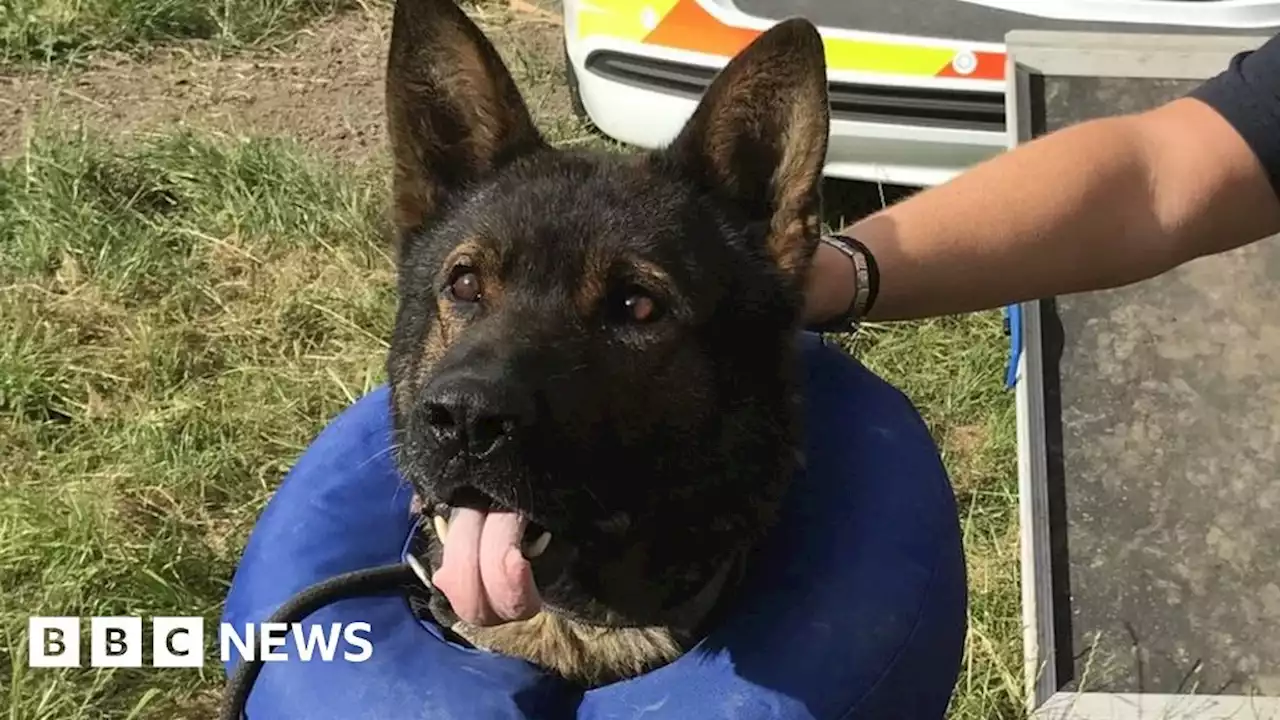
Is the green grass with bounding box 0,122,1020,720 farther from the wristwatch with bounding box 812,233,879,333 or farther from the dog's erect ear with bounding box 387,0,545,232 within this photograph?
the dog's erect ear with bounding box 387,0,545,232

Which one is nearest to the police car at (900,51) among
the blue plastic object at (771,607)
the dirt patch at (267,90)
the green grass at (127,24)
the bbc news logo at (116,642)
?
the dirt patch at (267,90)

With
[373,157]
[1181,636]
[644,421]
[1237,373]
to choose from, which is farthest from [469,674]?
[373,157]

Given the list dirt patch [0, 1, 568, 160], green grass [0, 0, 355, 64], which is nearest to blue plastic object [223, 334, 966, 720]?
dirt patch [0, 1, 568, 160]

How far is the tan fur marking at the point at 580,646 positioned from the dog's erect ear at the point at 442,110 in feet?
2.68

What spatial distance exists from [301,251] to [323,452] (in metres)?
2.20

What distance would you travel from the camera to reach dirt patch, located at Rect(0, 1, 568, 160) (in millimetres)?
5551

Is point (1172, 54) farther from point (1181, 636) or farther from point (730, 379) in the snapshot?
point (730, 379)

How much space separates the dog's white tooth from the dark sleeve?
68.4 inches

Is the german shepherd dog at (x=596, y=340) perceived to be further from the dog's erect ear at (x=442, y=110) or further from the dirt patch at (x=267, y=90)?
the dirt patch at (x=267, y=90)

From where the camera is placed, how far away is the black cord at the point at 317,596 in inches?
101

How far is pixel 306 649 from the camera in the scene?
2498 mm

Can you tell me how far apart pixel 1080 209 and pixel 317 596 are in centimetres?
173

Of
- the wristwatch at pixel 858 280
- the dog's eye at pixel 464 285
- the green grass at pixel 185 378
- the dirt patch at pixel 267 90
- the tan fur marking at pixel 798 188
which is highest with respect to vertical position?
the tan fur marking at pixel 798 188

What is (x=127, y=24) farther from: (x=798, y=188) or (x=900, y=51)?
(x=798, y=188)
